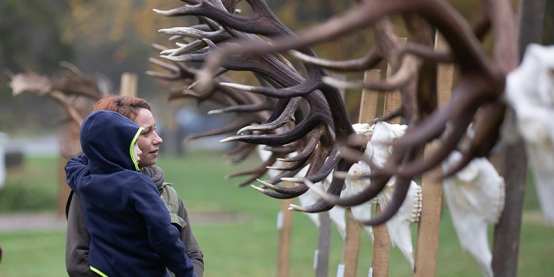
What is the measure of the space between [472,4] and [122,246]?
9.76 metres

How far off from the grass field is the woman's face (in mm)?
6398

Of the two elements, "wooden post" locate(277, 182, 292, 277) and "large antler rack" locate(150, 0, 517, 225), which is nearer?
"large antler rack" locate(150, 0, 517, 225)

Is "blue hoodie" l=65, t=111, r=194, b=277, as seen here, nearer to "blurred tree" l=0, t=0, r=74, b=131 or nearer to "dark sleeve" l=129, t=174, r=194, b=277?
"dark sleeve" l=129, t=174, r=194, b=277

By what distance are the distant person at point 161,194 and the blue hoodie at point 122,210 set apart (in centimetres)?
8

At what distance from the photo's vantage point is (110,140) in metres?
2.88

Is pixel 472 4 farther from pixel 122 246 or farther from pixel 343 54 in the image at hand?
pixel 122 246

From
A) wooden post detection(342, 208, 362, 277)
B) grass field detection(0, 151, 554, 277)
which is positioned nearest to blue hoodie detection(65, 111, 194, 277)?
wooden post detection(342, 208, 362, 277)

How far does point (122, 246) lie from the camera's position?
2936mm

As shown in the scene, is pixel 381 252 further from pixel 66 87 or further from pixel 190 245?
pixel 66 87

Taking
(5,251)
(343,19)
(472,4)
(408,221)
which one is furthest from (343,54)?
(343,19)

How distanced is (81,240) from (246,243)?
9.24 metres

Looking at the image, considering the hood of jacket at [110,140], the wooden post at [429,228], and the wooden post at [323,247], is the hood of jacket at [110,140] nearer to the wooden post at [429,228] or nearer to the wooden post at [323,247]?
the wooden post at [429,228]

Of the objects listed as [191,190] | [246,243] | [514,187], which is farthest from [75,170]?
[191,190]

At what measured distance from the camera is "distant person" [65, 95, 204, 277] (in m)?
3.05
